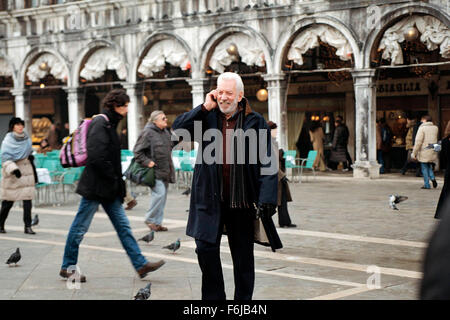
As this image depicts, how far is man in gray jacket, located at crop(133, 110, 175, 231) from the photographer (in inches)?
420

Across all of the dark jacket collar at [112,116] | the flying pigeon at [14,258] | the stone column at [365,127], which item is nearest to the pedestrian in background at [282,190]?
the dark jacket collar at [112,116]

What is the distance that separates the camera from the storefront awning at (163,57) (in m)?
23.1

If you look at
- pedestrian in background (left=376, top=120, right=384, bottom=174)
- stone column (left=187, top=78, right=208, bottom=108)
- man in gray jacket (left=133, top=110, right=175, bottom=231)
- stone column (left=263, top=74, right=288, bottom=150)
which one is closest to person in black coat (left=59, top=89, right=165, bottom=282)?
man in gray jacket (left=133, top=110, right=175, bottom=231)

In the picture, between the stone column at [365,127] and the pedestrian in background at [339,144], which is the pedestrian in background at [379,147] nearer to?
the pedestrian in background at [339,144]

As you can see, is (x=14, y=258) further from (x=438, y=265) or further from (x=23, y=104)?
(x=23, y=104)

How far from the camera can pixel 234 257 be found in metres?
5.37

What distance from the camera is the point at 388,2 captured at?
18953 millimetres

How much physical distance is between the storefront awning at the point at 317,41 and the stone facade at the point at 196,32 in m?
0.16

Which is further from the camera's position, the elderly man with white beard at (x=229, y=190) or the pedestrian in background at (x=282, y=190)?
the pedestrian in background at (x=282, y=190)

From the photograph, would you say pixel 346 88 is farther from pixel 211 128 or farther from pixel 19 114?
pixel 211 128

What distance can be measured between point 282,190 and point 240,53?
11983mm

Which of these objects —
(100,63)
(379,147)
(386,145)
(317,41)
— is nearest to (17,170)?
(317,41)

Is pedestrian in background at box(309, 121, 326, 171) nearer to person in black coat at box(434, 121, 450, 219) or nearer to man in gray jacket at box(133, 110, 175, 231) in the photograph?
man in gray jacket at box(133, 110, 175, 231)
